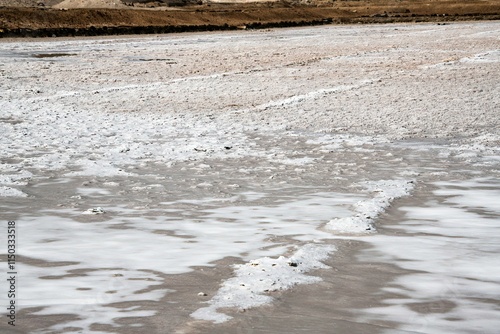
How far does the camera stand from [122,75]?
16.2 m

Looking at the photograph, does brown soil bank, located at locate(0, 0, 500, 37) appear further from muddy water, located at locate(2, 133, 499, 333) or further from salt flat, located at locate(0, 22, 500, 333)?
muddy water, located at locate(2, 133, 499, 333)

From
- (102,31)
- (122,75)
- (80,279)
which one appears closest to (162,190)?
(80,279)

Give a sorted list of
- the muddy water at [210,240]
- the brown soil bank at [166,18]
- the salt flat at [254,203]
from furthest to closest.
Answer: the brown soil bank at [166,18] < the salt flat at [254,203] < the muddy water at [210,240]

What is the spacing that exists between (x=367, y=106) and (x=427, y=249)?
6.80 metres

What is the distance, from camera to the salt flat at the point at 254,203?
4.01 meters

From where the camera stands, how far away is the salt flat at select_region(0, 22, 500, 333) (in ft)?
13.1

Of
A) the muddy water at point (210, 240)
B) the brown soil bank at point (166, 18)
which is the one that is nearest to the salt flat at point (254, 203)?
the muddy water at point (210, 240)

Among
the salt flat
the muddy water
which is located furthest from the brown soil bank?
the muddy water

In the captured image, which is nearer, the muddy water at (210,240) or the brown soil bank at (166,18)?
the muddy water at (210,240)

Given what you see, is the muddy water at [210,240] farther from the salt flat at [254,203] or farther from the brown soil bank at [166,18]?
the brown soil bank at [166,18]

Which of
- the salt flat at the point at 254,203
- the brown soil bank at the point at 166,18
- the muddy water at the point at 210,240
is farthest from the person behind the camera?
the brown soil bank at the point at 166,18

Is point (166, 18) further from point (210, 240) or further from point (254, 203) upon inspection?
point (210, 240)

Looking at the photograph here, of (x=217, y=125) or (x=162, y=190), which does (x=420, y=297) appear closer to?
(x=162, y=190)

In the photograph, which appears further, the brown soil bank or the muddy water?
the brown soil bank
